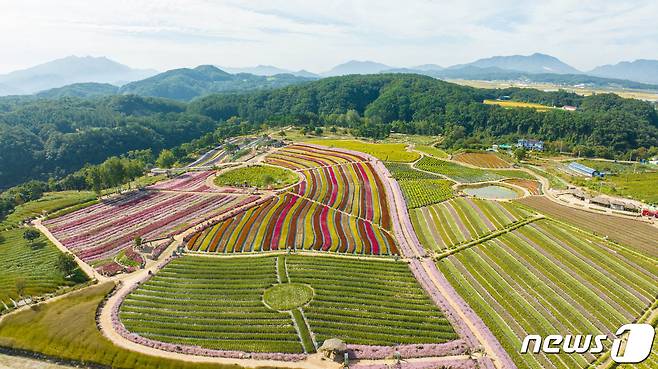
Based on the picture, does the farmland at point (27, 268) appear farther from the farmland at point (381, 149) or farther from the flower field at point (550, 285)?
the farmland at point (381, 149)

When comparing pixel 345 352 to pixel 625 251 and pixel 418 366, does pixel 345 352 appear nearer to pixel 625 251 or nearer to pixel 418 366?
pixel 418 366

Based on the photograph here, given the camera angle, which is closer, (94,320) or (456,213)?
(94,320)

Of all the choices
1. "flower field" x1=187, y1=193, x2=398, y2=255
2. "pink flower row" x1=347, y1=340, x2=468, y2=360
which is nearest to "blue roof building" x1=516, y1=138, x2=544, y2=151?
"flower field" x1=187, y1=193, x2=398, y2=255

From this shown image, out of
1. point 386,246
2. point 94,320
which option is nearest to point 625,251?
point 386,246

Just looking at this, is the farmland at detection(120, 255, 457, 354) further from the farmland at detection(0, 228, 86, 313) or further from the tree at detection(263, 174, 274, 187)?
the tree at detection(263, 174, 274, 187)

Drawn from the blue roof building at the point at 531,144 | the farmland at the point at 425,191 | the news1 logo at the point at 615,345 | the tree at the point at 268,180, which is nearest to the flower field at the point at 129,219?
the tree at the point at 268,180

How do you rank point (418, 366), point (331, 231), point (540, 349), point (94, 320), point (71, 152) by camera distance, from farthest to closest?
point (71, 152), point (331, 231), point (94, 320), point (540, 349), point (418, 366)

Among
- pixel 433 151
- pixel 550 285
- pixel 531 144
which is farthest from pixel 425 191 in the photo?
pixel 531 144
